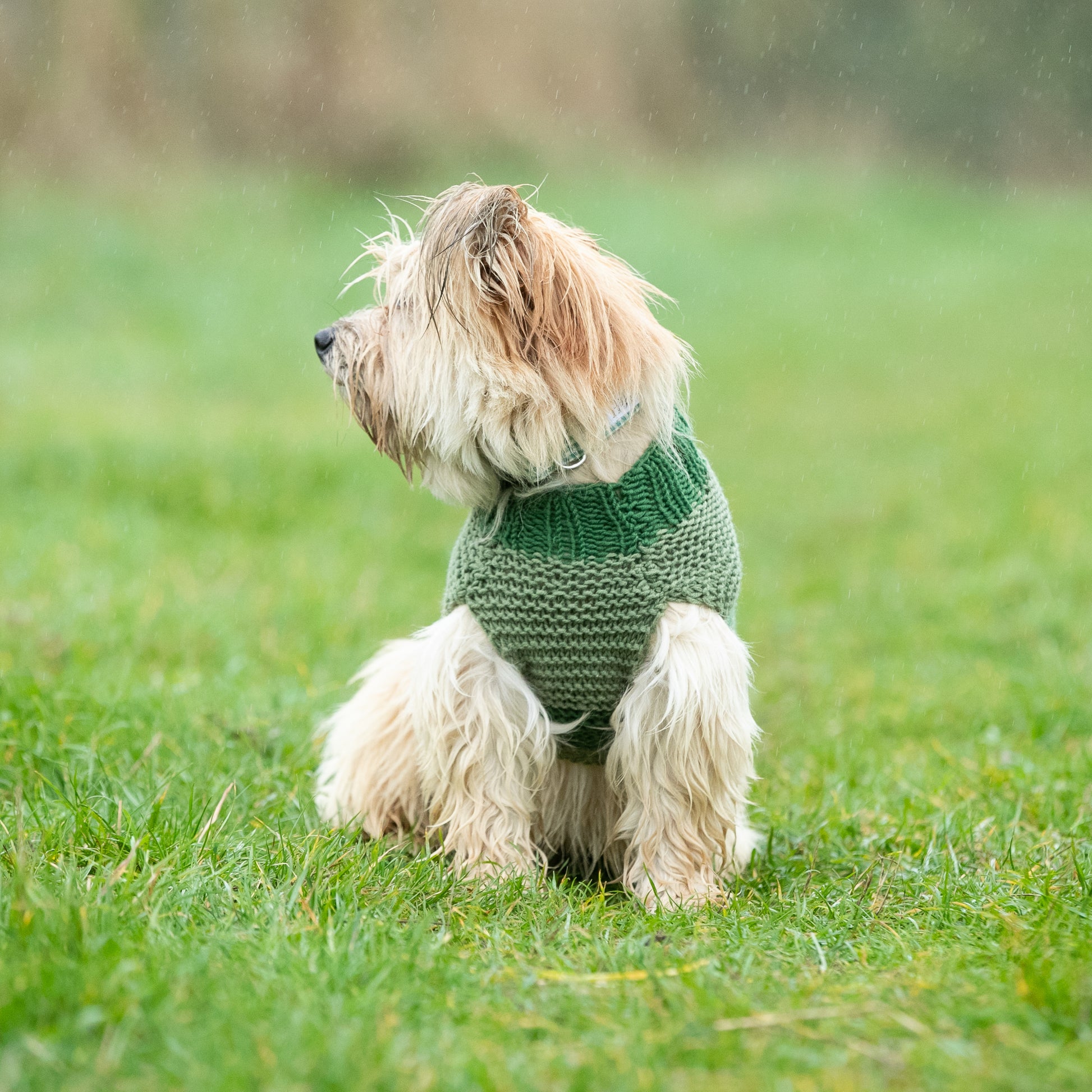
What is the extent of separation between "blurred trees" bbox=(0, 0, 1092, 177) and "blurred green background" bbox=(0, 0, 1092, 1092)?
9cm

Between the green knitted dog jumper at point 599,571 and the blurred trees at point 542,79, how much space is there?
14.5 metres

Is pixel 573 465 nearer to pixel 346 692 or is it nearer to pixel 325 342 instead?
pixel 325 342

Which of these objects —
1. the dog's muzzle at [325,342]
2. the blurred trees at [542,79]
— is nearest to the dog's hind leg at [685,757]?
the dog's muzzle at [325,342]

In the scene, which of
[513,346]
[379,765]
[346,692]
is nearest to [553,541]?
[513,346]

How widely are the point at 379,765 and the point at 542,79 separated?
20.6 m

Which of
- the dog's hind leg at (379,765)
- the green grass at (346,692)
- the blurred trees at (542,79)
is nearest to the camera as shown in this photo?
the green grass at (346,692)

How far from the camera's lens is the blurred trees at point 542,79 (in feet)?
53.3

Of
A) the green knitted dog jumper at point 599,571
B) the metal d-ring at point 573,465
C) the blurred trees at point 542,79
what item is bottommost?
the green knitted dog jumper at point 599,571

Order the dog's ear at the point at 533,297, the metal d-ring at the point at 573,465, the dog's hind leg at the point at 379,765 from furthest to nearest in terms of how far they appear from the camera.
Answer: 1. the dog's hind leg at the point at 379,765
2. the metal d-ring at the point at 573,465
3. the dog's ear at the point at 533,297

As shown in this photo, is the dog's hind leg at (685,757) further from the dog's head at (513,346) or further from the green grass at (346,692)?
the dog's head at (513,346)

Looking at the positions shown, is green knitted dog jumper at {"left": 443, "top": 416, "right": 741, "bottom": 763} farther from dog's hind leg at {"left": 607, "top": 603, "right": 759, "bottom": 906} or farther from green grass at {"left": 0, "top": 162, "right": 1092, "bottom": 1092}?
green grass at {"left": 0, "top": 162, "right": 1092, "bottom": 1092}

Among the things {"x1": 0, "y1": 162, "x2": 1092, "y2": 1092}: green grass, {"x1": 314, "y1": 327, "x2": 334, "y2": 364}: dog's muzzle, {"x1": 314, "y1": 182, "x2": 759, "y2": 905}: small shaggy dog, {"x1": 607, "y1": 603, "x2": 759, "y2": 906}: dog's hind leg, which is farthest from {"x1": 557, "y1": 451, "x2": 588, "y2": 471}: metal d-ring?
{"x1": 0, "y1": 162, "x2": 1092, "y2": 1092}: green grass

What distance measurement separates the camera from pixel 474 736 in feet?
10.9

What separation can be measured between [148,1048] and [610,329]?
6.12ft
